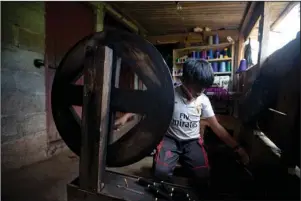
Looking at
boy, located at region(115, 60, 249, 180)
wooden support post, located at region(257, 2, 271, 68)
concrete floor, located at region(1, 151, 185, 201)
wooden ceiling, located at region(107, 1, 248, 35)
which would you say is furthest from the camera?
wooden ceiling, located at region(107, 1, 248, 35)

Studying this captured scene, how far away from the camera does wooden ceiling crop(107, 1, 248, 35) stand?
3505 mm

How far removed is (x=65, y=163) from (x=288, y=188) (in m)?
2.22

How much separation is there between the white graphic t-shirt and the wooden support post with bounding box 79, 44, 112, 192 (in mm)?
776

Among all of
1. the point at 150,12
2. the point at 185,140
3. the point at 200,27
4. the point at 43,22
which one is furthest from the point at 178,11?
the point at 185,140

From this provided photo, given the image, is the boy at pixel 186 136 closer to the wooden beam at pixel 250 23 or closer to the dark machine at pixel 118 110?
the dark machine at pixel 118 110

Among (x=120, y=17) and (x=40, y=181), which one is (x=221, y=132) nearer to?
(x=40, y=181)

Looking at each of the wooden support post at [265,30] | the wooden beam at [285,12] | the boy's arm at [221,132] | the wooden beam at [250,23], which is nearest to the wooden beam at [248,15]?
the wooden beam at [250,23]

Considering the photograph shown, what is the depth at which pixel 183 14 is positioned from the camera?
3.97 m

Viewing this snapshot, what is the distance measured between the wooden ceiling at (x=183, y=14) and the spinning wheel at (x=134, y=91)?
2.75 metres

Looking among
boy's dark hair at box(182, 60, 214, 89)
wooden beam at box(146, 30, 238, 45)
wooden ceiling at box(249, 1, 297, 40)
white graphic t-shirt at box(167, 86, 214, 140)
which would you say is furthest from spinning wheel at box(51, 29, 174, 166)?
wooden beam at box(146, 30, 238, 45)

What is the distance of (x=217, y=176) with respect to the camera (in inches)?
64.3

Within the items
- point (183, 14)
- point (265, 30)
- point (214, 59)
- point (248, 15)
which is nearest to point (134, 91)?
point (265, 30)

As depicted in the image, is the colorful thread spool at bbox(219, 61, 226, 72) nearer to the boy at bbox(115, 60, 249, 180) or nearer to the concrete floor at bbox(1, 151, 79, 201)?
the boy at bbox(115, 60, 249, 180)

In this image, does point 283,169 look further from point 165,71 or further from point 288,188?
point 165,71
